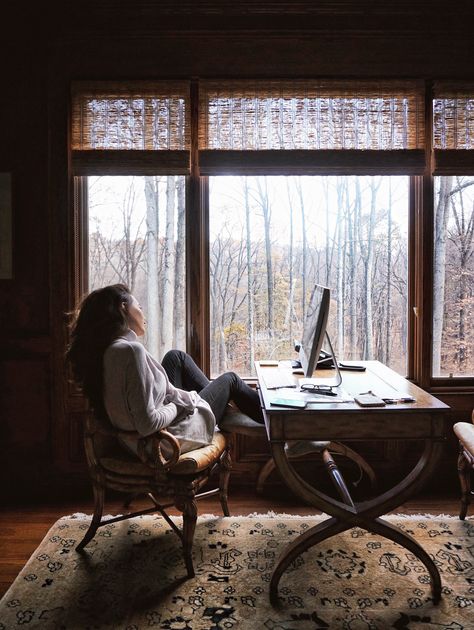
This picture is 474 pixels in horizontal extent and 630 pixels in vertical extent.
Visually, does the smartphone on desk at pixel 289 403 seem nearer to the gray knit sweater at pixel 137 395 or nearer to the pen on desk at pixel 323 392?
the pen on desk at pixel 323 392

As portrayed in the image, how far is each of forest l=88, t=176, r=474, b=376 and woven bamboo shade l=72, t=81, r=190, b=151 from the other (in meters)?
0.23

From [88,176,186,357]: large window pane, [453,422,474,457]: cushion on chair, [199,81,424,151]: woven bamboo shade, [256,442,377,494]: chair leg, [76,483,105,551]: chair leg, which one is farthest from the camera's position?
[88,176,186,357]: large window pane

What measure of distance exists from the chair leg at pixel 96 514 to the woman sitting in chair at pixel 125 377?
319mm

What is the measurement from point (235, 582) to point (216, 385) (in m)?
1.06

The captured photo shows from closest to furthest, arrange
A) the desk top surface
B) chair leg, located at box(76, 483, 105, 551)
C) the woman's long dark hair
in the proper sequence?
the desk top surface
the woman's long dark hair
chair leg, located at box(76, 483, 105, 551)

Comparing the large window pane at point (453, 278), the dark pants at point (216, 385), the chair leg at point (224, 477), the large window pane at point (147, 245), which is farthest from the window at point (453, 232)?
the large window pane at point (147, 245)

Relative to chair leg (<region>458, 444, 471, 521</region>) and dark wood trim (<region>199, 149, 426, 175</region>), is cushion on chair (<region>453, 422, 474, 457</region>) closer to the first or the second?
chair leg (<region>458, 444, 471, 521</region>)

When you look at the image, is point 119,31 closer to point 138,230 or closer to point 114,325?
point 138,230

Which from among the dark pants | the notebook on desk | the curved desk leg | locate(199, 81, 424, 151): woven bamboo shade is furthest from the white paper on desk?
locate(199, 81, 424, 151): woven bamboo shade

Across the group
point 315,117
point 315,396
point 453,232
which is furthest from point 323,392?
point 315,117

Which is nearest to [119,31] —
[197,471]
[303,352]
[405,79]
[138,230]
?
[138,230]

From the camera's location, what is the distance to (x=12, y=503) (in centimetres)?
342

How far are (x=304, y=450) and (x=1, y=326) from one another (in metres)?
2.07

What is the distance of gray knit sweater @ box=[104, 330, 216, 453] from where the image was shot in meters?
2.40
